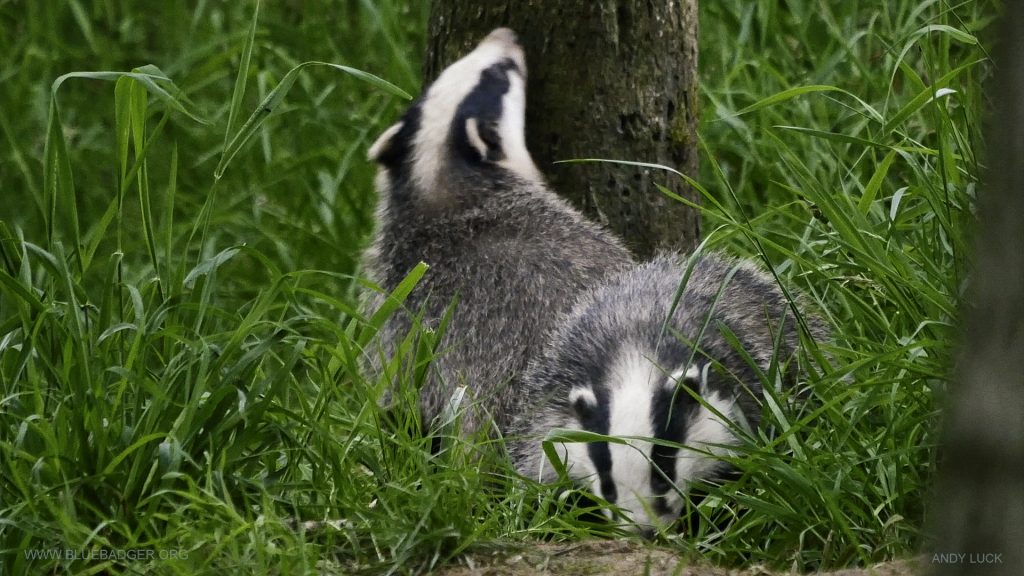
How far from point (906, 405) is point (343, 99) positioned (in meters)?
3.74

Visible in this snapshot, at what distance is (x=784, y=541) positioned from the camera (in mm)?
2822

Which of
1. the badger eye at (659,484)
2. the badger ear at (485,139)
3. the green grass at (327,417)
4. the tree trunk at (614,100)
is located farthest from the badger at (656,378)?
the badger ear at (485,139)

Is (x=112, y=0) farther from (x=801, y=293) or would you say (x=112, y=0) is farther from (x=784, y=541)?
(x=784, y=541)

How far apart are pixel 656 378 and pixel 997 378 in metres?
2.11

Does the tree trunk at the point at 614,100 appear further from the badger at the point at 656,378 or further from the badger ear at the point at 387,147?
the badger at the point at 656,378

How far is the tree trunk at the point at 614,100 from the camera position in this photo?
440cm

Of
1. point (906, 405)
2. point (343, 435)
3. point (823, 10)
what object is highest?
point (823, 10)

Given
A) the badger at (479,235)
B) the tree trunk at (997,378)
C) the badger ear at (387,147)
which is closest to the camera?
the tree trunk at (997,378)

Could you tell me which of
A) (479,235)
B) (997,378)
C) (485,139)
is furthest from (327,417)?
(997,378)

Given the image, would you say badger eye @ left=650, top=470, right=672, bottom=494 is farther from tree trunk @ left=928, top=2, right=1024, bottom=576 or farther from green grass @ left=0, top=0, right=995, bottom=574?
tree trunk @ left=928, top=2, right=1024, bottom=576

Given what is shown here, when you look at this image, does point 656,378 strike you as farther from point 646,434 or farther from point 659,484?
point 659,484

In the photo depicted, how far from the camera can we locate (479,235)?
4.29 metres

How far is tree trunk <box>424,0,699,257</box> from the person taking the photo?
Result: 14.4 feet

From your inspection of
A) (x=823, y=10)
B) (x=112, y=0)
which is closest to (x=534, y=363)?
(x=823, y=10)
